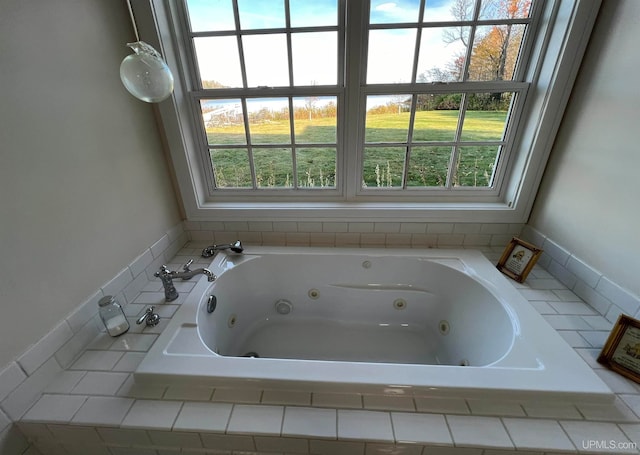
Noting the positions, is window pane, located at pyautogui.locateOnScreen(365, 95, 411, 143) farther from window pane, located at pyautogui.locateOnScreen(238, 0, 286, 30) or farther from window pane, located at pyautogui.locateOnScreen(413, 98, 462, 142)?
window pane, located at pyautogui.locateOnScreen(238, 0, 286, 30)

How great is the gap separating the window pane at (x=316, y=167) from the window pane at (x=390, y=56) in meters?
0.45

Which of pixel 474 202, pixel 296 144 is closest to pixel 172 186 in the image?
pixel 296 144

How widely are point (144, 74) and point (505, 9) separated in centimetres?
158

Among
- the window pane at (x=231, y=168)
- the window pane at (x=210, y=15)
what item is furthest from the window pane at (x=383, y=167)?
the window pane at (x=210, y=15)

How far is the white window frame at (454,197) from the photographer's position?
1143mm

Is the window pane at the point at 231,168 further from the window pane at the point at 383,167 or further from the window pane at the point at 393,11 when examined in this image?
the window pane at the point at 393,11

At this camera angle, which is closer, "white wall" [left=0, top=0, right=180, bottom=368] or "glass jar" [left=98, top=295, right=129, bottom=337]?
"white wall" [left=0, top=0, right=180, bottom=368]

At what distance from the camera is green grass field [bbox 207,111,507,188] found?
1.43m

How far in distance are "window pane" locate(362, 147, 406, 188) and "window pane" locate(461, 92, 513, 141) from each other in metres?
0.37

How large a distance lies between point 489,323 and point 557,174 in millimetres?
818

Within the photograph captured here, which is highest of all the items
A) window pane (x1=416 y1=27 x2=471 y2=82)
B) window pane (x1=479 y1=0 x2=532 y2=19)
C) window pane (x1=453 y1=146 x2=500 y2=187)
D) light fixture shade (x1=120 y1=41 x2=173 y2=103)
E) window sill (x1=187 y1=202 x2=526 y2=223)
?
window pane (x1=479 y1=0 x2=532 y2=19)

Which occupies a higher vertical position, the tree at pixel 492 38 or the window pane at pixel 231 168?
the tree at pixel 492 38

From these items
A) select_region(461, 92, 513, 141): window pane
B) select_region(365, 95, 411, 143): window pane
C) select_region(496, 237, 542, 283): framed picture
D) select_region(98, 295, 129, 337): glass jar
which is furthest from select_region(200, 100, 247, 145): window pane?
select_region(496, 237, 542, 283): framed picture

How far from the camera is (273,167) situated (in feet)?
5.25
